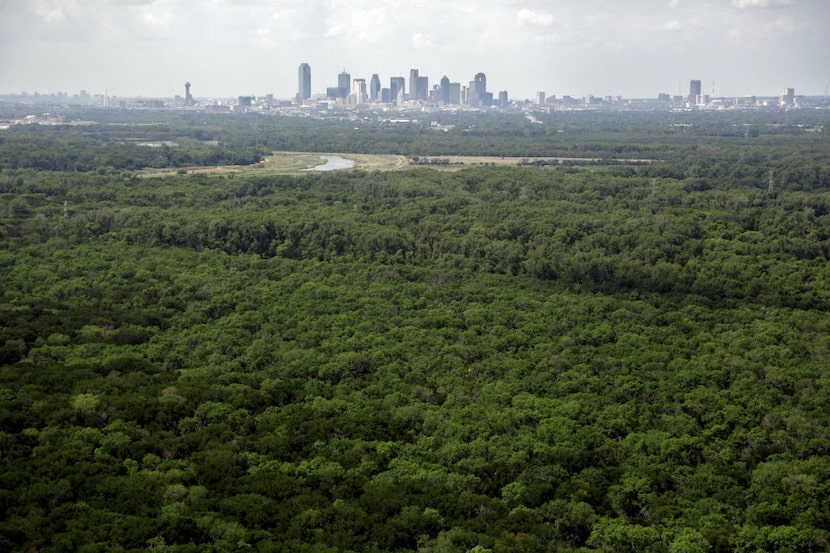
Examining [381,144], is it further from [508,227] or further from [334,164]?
[508,227]

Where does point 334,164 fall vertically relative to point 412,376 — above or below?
above

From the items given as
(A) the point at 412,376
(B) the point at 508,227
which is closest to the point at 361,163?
(B) the point at 508,227

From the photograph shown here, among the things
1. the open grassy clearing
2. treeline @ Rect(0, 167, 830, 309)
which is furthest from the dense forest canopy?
the open grassy clearing

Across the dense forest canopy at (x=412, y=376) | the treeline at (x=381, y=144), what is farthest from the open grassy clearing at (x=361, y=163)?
the dense forest canopy at (x=412, y=376)

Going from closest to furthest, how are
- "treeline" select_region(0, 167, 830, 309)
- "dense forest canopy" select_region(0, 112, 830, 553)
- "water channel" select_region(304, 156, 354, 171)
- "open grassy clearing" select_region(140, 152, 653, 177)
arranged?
"dense forest canopy" select_region(0, 112, 830, 553)
"treeline" select_region(0, 167, 830, 309)
"open grassy clearing" select_region(140, 152, 653, 177)
"water channel" select_region(304, 156, 354, 171)

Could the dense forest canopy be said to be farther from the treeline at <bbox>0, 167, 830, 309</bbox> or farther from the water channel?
the water channel

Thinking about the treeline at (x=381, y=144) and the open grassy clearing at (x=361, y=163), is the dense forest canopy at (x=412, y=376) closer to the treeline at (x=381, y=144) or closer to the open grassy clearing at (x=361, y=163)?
the open grassy clearing at (x=361, y=163)

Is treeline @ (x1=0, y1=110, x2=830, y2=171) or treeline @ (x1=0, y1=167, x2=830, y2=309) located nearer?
treeline @ (x1=0, y1=167, x2=830, y2=309)

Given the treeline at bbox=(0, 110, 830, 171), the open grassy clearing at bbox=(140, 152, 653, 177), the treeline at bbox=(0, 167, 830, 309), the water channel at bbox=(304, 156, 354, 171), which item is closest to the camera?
the treeline at bbox=(0, 167, 830, 309)

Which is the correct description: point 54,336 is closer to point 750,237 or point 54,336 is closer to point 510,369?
point 510,369
